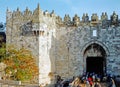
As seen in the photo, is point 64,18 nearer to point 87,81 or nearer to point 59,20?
point 59,20

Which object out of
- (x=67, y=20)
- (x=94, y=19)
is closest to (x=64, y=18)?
(x=67, y=20)

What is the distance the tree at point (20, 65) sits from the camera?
1038 inches

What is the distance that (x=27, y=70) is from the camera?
26438mm

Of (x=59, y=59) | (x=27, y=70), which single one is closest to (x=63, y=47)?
(x=59, y=59)

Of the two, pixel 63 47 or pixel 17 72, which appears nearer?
pixel 17 72

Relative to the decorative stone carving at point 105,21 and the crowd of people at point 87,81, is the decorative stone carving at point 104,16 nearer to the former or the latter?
the decorative stone carving at point 105,21

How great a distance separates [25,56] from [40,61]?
144 centimetres

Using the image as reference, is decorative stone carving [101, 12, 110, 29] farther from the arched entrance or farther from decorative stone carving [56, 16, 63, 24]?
decorative stone carving [56, 16, 63, 24]

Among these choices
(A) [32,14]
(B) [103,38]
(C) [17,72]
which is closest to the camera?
(C) [17,72]

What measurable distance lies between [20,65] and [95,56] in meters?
8.13

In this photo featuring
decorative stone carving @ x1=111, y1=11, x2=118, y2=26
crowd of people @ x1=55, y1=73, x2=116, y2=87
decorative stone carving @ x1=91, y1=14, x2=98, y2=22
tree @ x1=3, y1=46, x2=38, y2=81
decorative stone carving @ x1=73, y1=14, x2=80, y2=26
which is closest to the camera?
tree @ x1=3, y1=46, x2=38, y2=81

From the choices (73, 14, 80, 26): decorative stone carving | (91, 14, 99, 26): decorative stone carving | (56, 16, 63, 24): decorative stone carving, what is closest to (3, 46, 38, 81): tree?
(56, 16, 63, 24): decorative stone carving

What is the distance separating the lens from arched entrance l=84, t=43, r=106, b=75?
102 feet

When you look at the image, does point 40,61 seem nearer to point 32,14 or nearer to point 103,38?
point 32,14
